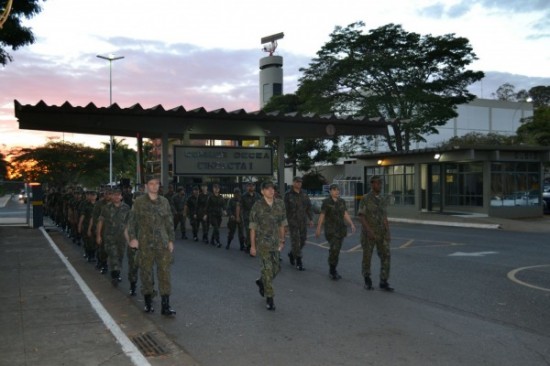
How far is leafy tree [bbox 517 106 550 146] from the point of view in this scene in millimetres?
47031

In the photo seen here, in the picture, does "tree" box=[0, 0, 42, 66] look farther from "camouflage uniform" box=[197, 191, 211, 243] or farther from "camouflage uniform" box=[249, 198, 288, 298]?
"camouflage uniform" box=[249, 198, 288, 298]

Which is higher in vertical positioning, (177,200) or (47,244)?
(177,200)

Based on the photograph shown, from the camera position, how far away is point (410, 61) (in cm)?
3444

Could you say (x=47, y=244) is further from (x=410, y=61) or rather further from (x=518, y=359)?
(x=410, y=61)

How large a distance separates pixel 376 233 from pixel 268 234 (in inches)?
79.1

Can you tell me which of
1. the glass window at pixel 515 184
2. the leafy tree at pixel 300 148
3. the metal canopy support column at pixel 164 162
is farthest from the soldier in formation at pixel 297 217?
the leafy tree at pixel 300 148

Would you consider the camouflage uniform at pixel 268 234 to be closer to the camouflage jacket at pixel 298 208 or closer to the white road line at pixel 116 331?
the white road line at pixel 116 331

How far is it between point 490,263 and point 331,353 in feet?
24.3

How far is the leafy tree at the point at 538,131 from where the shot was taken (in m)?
47.0

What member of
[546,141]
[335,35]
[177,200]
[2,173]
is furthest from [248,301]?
[2,173]

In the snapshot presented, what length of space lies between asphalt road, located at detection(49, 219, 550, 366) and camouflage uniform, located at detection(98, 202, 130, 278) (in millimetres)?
534

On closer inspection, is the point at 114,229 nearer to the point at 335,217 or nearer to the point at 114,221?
the point at 114,221

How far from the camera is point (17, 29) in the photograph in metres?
14.6

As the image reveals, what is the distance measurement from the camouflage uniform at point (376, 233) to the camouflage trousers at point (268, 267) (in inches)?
72.7
